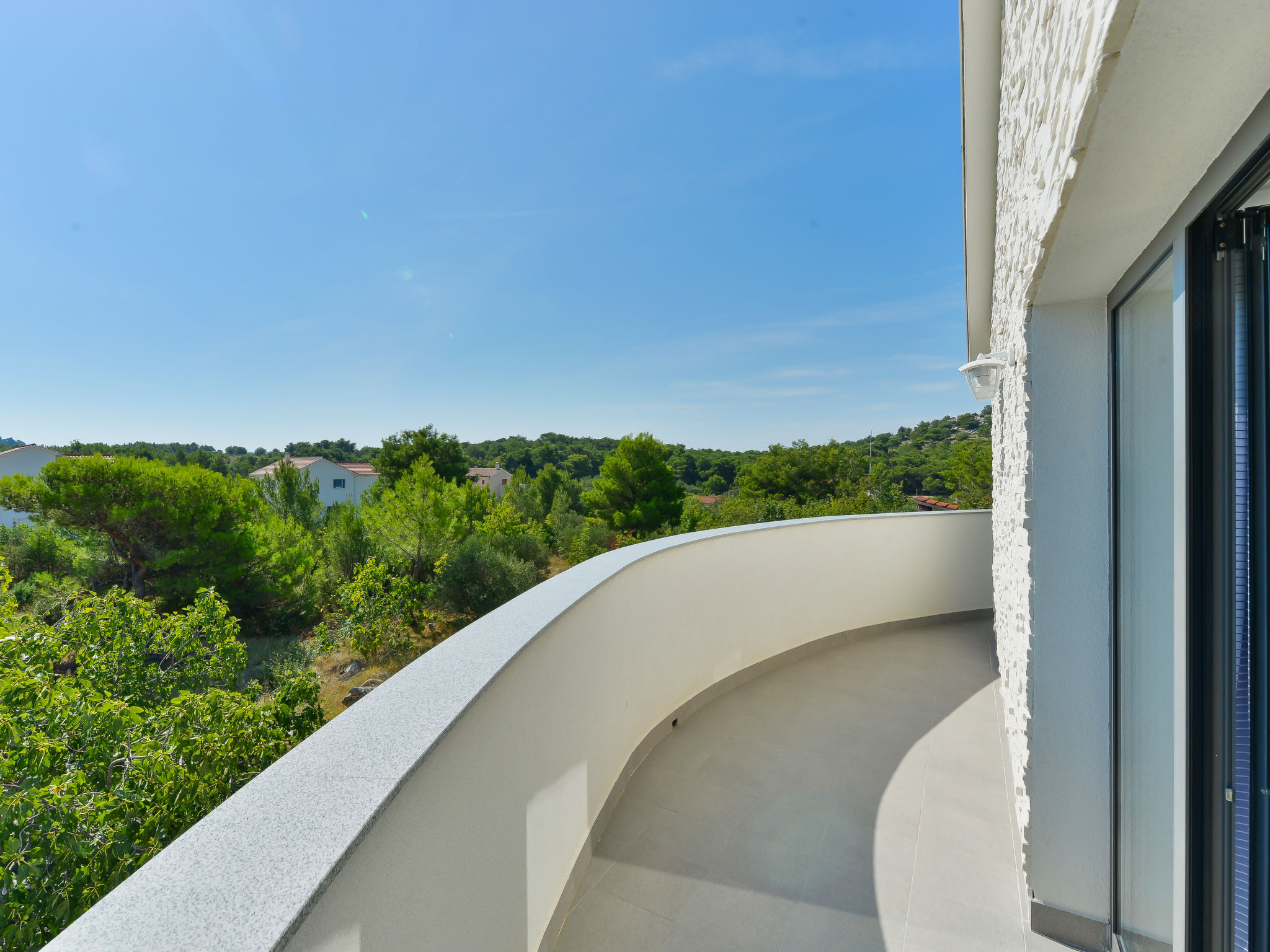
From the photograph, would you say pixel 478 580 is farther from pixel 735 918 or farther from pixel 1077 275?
pixel 1077 275

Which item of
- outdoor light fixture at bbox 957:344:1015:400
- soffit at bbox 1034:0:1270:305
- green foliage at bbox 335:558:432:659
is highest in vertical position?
soffit at bbox 1034:0:1270:305

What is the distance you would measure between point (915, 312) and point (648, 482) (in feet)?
58.7

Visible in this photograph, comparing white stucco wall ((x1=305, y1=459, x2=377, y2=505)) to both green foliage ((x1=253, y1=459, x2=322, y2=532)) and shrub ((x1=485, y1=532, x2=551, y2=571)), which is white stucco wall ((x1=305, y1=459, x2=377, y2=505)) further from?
shrub ((x1=485, y1=532, x2=551, y2=571))

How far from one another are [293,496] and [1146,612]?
22.5m

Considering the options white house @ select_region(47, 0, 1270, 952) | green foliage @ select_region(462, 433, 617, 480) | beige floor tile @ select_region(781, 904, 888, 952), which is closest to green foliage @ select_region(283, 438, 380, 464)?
green foliage @ select_region(462, 433, 617, 480)

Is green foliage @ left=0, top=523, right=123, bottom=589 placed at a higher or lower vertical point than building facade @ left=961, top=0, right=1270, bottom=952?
lower

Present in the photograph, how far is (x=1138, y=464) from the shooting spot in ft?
5.64

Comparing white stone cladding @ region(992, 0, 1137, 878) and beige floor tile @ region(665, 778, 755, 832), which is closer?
white stone cladding @ region(992, 0, 1137, 878)

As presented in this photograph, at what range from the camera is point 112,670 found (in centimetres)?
423

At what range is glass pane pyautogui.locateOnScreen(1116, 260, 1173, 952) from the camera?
1510mm

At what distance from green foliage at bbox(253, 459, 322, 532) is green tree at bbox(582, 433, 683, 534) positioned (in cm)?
1274

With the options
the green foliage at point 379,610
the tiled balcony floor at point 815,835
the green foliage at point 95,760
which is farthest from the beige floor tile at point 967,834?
the green foliage at point 379,610

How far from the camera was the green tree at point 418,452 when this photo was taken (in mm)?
37562

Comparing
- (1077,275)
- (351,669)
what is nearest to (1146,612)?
(1077,275)
